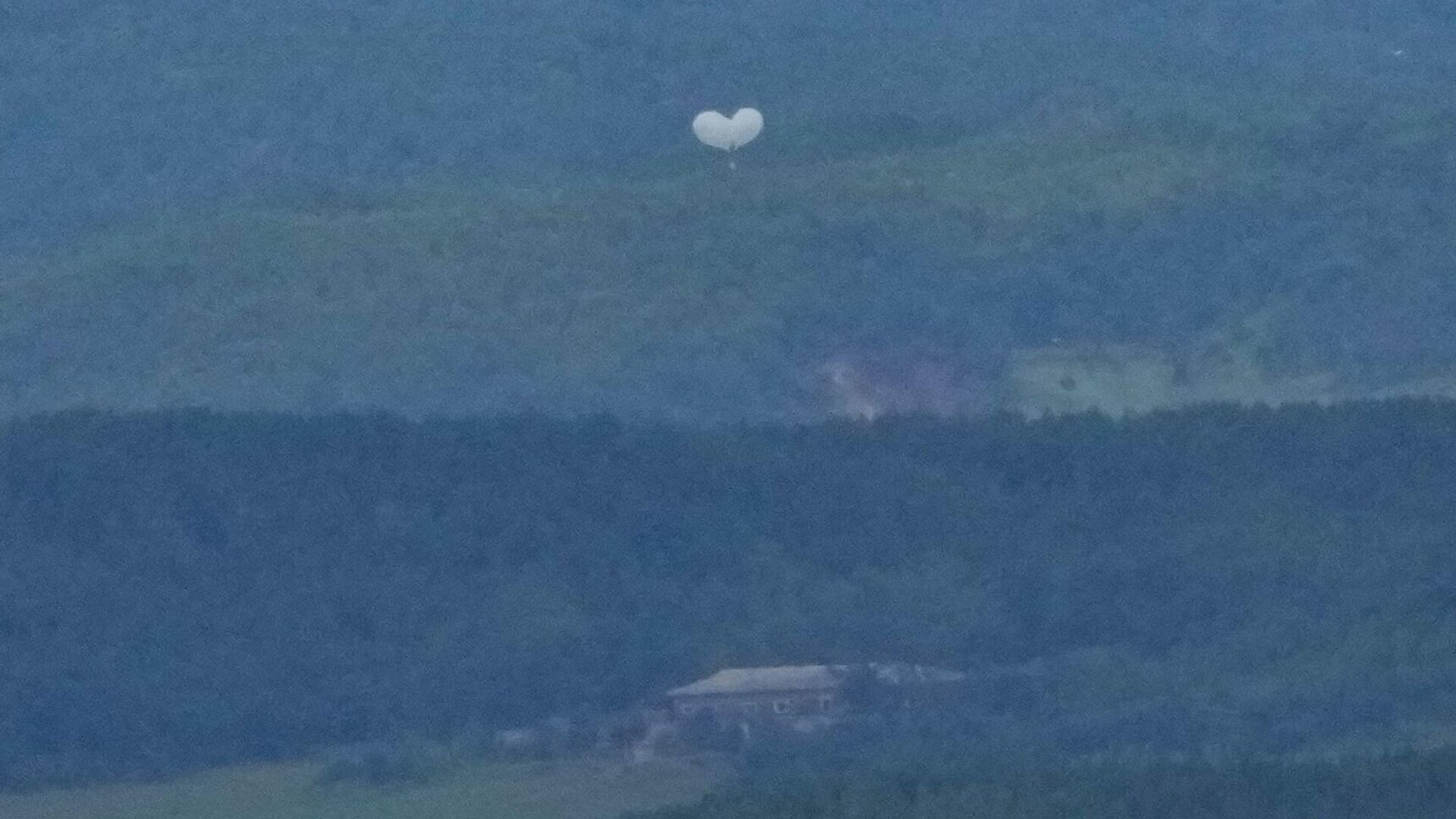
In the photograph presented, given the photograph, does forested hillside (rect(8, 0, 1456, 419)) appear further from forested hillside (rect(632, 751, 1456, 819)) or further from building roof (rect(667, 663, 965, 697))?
forested hillside (rect(632, 751, 1456, 819))

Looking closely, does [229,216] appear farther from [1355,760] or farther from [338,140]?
[1355,760]

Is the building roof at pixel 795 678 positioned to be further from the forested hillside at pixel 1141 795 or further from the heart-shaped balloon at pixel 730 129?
the heart-shaped balloon at pixel 730 129

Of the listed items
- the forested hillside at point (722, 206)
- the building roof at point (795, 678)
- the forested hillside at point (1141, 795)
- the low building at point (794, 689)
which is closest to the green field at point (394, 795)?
the low building at point (794, 689)

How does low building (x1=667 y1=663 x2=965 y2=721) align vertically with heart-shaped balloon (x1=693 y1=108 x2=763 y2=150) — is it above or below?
above

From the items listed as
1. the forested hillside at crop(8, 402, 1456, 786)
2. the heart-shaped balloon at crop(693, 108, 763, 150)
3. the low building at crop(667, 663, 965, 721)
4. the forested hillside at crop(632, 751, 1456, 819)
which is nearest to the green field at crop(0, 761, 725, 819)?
the forested hillside at crop(8, 402, 1456, 786)

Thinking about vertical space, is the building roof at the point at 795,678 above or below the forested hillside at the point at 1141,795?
below

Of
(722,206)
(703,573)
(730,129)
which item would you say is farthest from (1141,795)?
(730,129)
